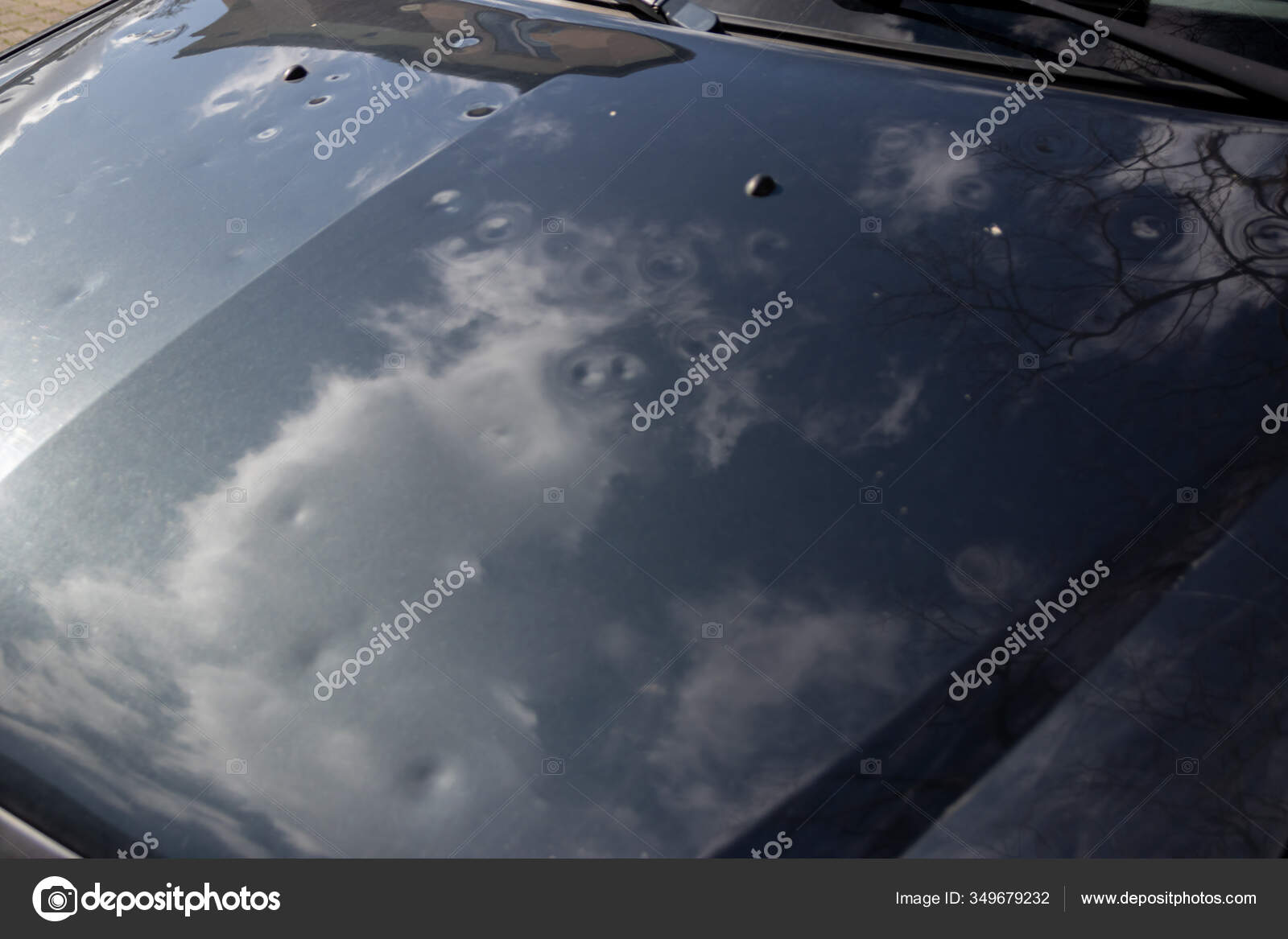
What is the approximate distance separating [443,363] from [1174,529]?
958 mm

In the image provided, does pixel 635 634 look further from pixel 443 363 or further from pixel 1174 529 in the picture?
pixel 1174 529

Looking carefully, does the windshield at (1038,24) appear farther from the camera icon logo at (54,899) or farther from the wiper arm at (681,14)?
the camera icon logo at (54,899)

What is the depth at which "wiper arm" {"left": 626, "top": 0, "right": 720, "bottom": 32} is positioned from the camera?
187 centimetres

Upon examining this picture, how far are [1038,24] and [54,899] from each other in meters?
2.07

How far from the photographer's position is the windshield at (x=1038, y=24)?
167cm

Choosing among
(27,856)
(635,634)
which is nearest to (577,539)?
(635,634)

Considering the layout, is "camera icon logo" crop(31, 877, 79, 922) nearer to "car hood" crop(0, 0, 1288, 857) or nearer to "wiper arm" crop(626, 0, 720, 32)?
"car hood" crop(0, 0, 1288, 857)

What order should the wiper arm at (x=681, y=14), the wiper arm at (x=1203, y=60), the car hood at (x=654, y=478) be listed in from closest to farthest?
the car hood at (x=654, y=478) < the wiper arm at (x=1203, y=60) < the wiper arm at (x=681, y=14)

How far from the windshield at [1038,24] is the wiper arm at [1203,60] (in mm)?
17

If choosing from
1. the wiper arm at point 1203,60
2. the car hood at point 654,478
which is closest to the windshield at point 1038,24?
the wiper arm at point 1203,60

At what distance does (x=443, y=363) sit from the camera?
1286mm

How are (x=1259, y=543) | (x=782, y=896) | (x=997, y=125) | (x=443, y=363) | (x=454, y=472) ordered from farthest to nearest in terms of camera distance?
(x=997, y=125), (x=443, y=363), (x=454, y=472), (x=1259, y=543), (x=782, y=896)

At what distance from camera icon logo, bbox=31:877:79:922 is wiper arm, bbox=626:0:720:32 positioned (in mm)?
1770

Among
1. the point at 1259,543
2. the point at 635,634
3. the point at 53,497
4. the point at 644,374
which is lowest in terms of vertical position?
the point at 1259,543
